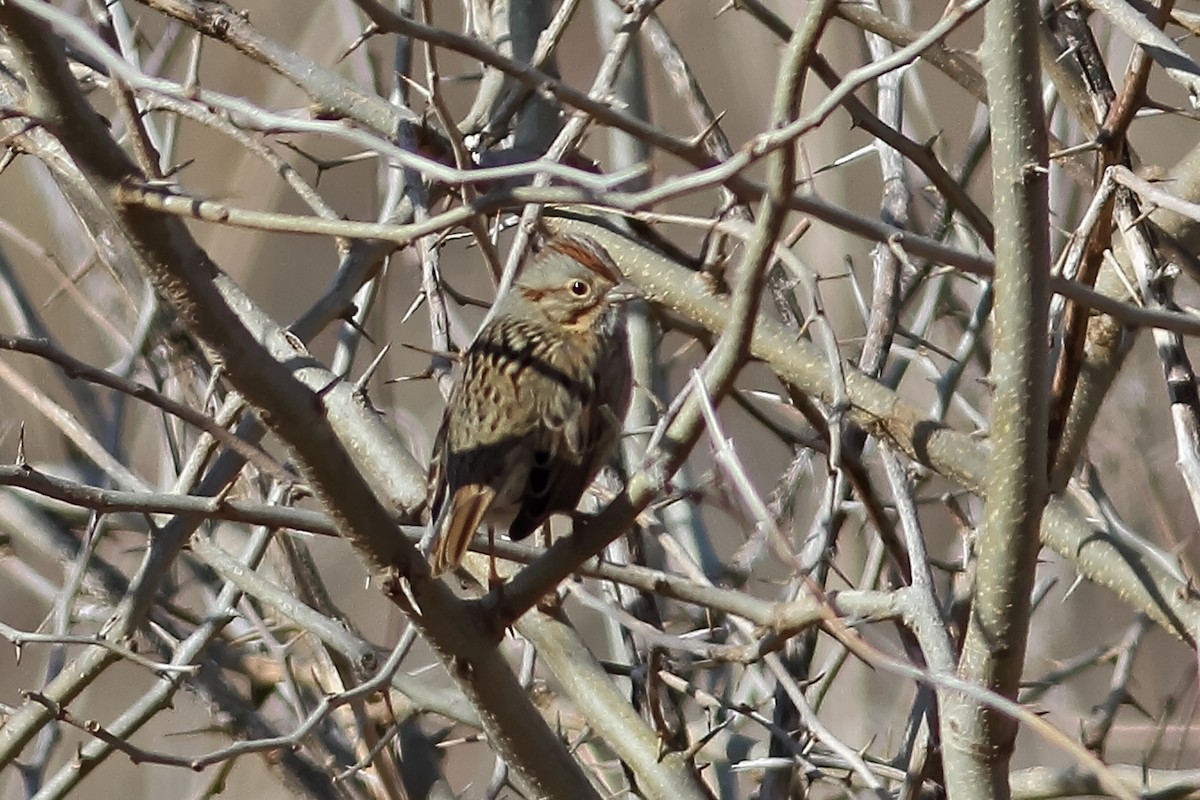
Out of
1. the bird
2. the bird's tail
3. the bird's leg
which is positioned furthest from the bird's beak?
the bird's leg

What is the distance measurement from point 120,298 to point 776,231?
3.78m

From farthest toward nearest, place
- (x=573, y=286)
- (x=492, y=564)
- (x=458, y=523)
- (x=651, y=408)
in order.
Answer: (x=651, y=408) < (x=573, y=286) < (x=458, y=523) < (x=492, y=564)

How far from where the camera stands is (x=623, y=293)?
3512 millimetres

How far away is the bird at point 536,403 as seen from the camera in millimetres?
3119

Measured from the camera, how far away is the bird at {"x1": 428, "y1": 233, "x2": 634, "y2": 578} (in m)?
3.12

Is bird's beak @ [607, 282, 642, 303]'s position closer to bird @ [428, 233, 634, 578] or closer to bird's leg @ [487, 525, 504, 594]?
bird @ [428, 233, 634, 578]

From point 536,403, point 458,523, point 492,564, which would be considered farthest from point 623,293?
point 492,564

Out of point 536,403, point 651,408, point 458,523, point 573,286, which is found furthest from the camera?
point 651,408

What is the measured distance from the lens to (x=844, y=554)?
5.03 m

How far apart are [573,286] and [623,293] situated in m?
0.32

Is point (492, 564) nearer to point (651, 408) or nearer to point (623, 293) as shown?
point (623, 293)

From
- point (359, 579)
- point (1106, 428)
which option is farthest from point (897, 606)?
point (359, 579)

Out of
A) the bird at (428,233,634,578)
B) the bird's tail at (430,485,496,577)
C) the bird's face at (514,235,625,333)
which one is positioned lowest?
the bird's tail at (430,485,496,577)

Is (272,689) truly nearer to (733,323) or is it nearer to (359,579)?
(359,579)
